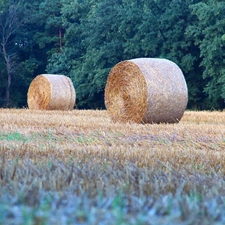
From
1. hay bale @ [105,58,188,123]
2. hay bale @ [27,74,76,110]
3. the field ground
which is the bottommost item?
hay bale @ [27,74,76,110]

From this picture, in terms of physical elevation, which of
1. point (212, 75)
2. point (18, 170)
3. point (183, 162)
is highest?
point (18, 170)

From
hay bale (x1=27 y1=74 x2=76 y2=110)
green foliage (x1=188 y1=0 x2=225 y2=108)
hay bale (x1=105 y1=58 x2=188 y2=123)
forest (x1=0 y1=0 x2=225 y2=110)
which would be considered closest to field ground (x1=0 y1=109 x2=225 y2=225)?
hay bale (x1=105 y1=58 x2=188 y2=123)

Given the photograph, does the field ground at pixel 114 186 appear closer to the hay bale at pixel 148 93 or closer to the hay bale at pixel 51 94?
the hay bale at pixel 148 93

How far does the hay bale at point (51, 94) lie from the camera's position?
54.1 ft

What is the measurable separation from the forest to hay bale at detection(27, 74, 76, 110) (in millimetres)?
6034

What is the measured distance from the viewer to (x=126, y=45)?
23.2 meters

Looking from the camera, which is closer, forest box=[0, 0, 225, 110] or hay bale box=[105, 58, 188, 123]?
hay bale box=[105, 58, 188, 123]

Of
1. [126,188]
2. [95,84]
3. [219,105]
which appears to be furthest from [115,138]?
[95,84]

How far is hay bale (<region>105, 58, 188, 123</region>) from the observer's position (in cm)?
905

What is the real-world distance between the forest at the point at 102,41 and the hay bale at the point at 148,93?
391 inches

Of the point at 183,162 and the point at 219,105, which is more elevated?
the point at 183,162

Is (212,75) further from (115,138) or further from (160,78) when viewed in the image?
(115,138)

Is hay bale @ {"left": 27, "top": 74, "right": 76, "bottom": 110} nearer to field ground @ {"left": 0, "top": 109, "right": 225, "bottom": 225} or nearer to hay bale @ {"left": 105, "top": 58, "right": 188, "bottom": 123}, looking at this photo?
hay bale @ {"left": 105, "top": 58, "right": 188, "bottom": 123}

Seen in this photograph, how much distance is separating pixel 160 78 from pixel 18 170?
23.5ft
